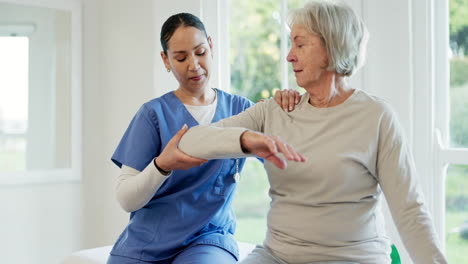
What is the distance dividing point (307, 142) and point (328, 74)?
0.21 meters

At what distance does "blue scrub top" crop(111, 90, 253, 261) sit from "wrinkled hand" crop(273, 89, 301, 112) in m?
0.30

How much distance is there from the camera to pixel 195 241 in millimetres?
1806

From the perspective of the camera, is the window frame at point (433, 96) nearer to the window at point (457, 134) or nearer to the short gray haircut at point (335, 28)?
the window at point (457, 134)

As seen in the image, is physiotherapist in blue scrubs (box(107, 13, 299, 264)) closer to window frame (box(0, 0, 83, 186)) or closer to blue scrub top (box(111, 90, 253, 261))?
blue scrub top (box(111, 90, 253, 261))

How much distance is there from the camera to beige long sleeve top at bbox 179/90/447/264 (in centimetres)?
145

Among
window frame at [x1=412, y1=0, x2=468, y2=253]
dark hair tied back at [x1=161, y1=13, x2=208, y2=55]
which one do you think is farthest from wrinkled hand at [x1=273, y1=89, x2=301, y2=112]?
window frame at [x1=412, y1=0, x2=468, y2=253]

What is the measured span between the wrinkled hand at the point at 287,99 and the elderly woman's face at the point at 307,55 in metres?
0.08

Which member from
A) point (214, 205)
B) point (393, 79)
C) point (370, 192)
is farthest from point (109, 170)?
point (370, 192)

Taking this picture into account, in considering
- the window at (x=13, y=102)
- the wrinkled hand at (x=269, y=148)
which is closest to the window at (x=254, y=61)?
the window at (x=13, y=102)

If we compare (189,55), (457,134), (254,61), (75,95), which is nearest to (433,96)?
(457,134)

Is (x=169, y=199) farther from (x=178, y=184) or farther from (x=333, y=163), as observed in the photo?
(x=333, y=163)

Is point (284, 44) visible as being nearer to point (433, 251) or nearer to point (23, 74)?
point (433, 251)

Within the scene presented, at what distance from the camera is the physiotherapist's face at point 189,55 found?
182 cm

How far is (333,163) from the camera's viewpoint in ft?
4.83
